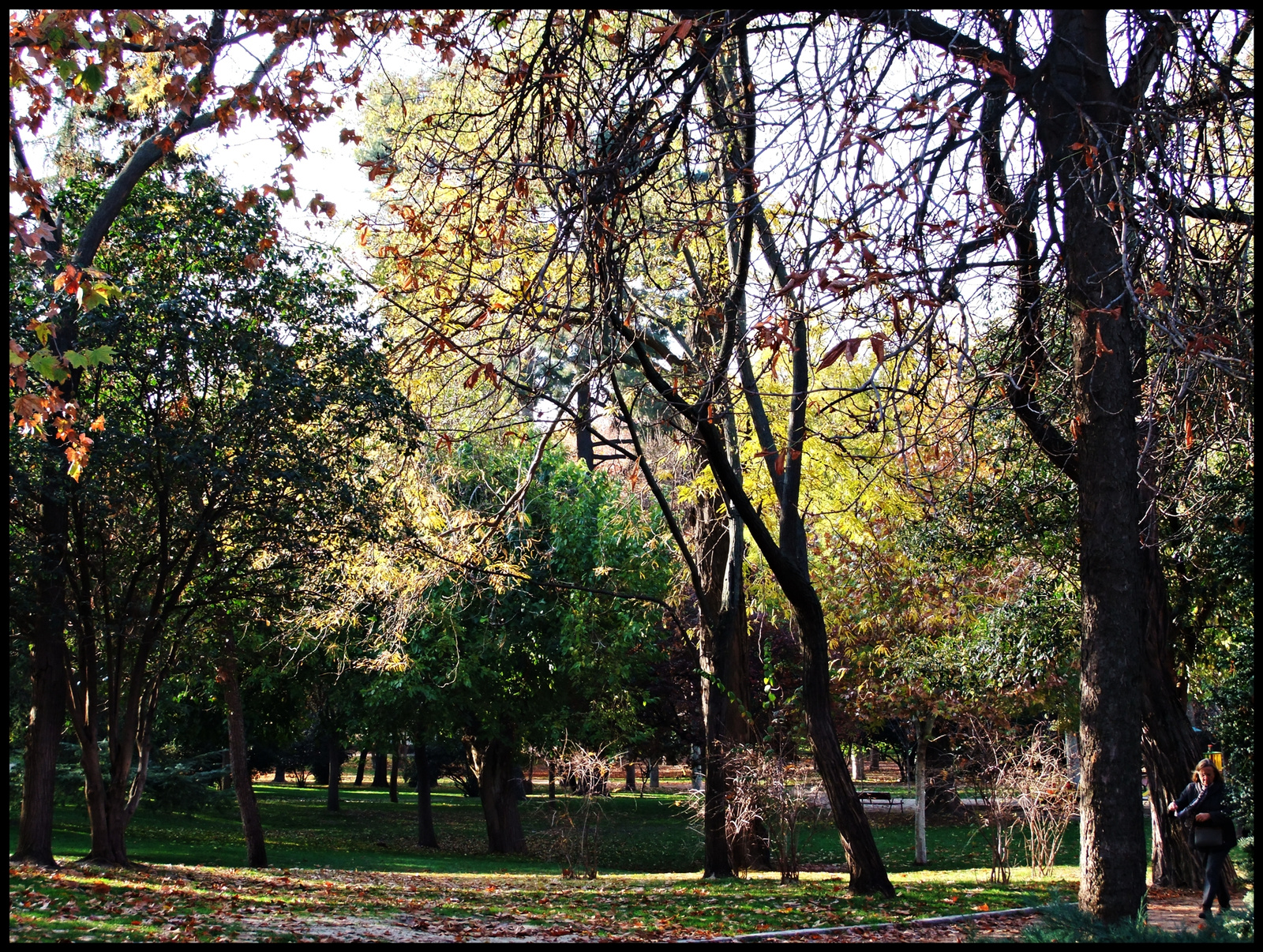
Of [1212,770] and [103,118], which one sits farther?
[103,118]

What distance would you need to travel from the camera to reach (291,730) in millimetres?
26359

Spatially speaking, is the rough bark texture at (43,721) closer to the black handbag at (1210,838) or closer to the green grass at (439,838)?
the green grass at (439,838)

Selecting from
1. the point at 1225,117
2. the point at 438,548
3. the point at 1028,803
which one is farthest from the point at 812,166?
the point at 1028,803

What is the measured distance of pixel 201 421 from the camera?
1238 centimetres

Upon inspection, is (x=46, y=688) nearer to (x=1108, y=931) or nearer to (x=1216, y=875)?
(x=1108, y=931)

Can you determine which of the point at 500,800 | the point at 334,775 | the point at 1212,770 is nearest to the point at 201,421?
the point at 1212,770

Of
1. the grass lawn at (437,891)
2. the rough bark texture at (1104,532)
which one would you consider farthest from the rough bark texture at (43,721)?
the rough bark texture at (1104,532)

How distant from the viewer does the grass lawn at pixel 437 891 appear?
8.95m

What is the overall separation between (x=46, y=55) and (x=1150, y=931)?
900cm

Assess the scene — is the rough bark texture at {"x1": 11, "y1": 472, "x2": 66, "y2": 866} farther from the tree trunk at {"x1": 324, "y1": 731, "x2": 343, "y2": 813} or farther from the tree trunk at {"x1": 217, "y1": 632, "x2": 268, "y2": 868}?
the tree trunk at {"x1": 324, "y1": 731, "x2": 343, "y2": 813}

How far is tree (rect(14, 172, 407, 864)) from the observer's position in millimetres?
11875

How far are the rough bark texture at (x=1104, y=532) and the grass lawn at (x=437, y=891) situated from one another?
377cm

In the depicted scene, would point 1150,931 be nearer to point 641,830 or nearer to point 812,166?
point 812,166

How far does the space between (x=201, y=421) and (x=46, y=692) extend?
13.7 ft
